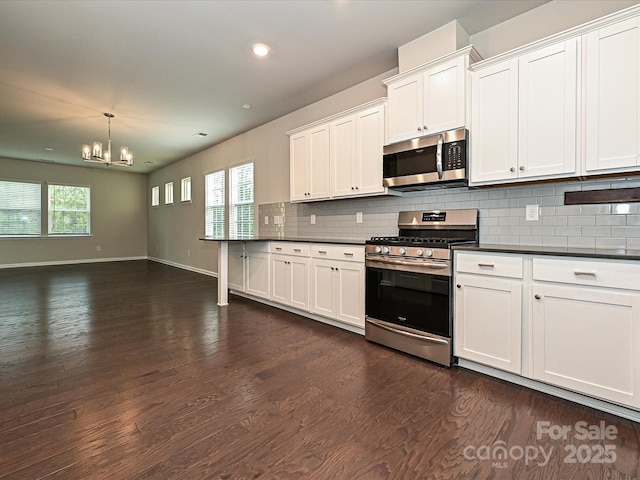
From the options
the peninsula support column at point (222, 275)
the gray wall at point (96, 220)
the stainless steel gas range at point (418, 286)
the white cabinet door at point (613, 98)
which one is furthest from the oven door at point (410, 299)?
the gray wall at point (96, 220)

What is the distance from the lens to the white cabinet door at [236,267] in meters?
4.89

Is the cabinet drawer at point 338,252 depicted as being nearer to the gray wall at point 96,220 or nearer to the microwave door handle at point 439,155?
the microwave door handle at point 439,155

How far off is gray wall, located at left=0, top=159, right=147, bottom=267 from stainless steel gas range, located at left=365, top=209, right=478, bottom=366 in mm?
9481

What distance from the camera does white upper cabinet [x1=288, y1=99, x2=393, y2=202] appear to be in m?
3.31

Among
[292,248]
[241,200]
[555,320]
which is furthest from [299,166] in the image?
[555,320]

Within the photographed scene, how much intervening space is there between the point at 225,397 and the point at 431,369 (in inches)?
58.9

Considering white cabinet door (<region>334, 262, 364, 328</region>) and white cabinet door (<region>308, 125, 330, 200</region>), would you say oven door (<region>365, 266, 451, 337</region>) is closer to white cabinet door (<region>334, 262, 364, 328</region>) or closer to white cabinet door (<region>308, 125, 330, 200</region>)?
white cabinet door (<region>334, 262, 364, 328</region>)

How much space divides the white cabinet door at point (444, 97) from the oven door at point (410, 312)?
127cm

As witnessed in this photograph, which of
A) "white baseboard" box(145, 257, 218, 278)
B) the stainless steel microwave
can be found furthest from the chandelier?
the stainless steel microwave

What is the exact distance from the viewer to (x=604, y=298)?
5.98 feet

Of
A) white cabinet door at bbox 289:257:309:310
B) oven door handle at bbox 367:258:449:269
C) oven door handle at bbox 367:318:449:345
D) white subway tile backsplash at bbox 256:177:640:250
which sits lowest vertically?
oven door handle at bbox 367:318:449:345

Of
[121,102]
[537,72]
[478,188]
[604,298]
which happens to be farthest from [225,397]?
[121,102]

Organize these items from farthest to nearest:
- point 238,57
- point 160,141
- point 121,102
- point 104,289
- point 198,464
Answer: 1. point 160,141
2. point 104,289
3. point 121,102
4. point 238,57
5. point 198,464

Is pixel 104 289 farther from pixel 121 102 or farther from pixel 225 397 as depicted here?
pixel 225 397
